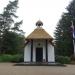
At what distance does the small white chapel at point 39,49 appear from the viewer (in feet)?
122

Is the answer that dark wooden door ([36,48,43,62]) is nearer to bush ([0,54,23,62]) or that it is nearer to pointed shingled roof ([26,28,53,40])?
pointed shingled roof ([26,28,53,40])

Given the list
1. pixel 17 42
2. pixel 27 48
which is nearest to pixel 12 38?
pixel 17 42

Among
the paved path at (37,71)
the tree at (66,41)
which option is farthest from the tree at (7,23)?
the paved path at (37,71)

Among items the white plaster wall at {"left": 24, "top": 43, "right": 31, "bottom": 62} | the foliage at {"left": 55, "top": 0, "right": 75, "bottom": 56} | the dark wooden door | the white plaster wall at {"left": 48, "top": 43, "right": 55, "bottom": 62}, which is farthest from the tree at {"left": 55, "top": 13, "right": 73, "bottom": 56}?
the white plaster wall at {"left": 24, "top": 43, "right": 31, "bottom": 62}

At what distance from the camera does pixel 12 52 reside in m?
55.7

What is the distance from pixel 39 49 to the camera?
37.9m

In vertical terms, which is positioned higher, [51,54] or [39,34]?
[39,34]

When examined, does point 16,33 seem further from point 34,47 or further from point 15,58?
point 34,47

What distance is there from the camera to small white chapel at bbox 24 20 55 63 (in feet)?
122

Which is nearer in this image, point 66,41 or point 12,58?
point 12,58

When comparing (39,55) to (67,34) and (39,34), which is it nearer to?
(39,34)

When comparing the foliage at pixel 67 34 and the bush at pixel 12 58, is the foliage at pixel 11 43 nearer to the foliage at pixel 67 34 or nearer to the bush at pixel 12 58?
the foliage at pixel 67 34

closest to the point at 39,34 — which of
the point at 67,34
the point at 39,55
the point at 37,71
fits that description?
the point at 39,55

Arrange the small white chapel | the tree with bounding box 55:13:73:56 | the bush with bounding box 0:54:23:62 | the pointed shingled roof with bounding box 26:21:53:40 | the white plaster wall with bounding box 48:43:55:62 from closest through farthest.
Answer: the pointed shingled roof with bounding box 26:21:53:40
the small white chapel
the white plaster wall with bounding box 48:43:55:62
the bush with bounding box 0:54:23:62
the tree with bounding box 55:13:73:56
